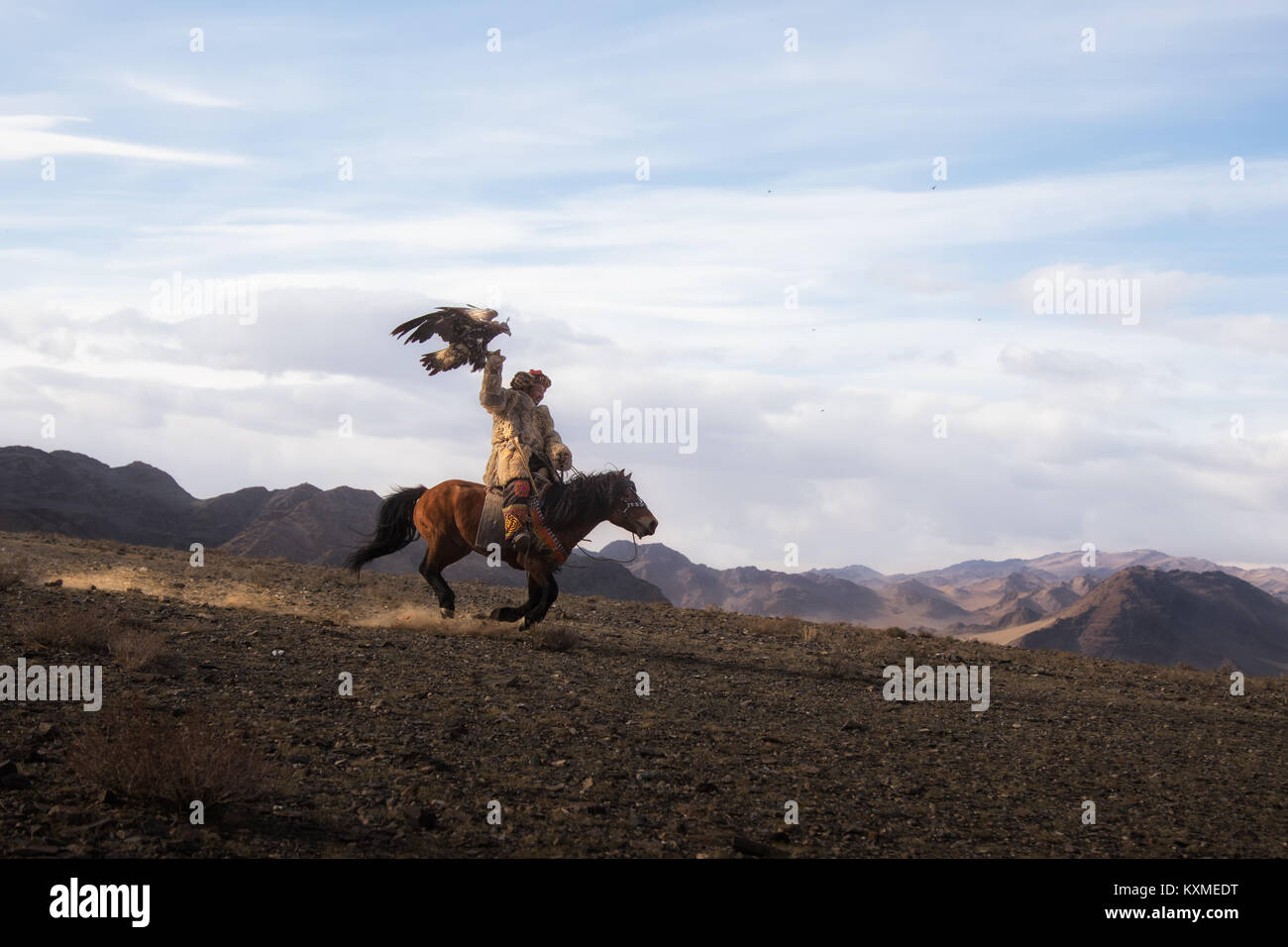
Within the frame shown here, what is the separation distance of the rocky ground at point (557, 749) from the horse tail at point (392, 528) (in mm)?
902

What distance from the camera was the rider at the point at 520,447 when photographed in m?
13.9

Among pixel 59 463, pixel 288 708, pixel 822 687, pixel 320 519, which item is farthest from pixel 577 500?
pixel 59 463

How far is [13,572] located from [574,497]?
7.66 metres

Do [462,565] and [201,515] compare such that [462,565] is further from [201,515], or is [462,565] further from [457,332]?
[457,332]

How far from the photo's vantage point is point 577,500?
14.1 metres

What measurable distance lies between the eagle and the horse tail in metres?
2.10

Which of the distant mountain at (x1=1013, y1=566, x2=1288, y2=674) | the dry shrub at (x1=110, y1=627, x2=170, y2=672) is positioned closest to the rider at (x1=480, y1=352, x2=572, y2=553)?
the dry shrub at (x1=110, y1=627, x2=170, y2=672)

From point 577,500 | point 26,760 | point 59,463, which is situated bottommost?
point 26,760

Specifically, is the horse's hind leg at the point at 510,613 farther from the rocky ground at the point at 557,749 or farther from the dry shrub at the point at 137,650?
the dry shrub at the point at 137,650

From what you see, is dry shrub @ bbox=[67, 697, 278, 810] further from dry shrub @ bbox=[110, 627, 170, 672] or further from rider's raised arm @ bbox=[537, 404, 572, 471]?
rider's raised arm @ bbox=[537, 404, 572, 471]

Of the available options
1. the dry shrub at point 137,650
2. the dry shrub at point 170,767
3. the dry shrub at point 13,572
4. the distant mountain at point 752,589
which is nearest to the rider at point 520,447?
the dry shrub at point 137,650
